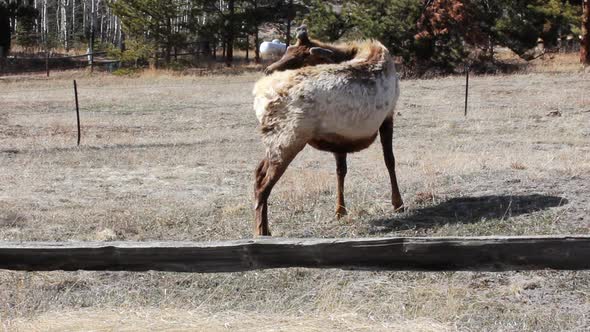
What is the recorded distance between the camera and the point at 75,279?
256 inches

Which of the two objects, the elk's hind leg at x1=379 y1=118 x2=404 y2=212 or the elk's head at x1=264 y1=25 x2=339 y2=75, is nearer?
the elk's head at x1=264 y1=25 x2=339 y2=75

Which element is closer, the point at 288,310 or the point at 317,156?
the point at 288,310

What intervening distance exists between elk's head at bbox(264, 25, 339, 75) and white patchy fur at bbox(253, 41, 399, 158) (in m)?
0.26

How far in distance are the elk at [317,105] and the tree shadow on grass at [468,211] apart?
46 cm

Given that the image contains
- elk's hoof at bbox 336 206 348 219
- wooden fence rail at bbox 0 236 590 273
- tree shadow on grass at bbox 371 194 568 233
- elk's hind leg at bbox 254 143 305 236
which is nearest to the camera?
wooden fence rail at bbox 0 236 590 273

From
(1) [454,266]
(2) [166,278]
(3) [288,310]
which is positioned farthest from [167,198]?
(1) [454,266]

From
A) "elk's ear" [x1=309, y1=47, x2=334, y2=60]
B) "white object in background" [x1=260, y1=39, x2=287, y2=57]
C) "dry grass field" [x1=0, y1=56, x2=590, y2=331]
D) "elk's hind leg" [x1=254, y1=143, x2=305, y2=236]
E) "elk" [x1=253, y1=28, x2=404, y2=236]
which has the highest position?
"elk's ear" [x1=309, y1=47, x2=334, y2=60]

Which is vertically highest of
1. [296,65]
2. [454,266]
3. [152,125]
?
[296,65]

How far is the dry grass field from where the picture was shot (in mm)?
5387

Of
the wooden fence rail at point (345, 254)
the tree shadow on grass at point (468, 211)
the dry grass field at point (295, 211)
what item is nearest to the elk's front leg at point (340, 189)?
the dry grass field at point (295, 211)

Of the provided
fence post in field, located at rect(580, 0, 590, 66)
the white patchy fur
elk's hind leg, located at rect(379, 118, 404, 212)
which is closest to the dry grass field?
elk's hind leg, located at rect(379, 118, 404, 212)

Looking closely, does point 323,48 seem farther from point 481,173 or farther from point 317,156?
point 317,156

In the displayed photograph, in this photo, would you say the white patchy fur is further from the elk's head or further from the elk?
the elk's head

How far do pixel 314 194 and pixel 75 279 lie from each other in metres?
4.06
